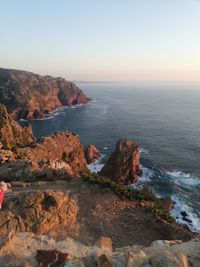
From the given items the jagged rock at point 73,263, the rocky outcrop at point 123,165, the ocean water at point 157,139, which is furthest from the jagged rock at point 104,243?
the rocky outcrop at point 123,165

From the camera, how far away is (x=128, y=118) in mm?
142250

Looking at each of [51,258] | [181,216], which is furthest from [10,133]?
[51,258]

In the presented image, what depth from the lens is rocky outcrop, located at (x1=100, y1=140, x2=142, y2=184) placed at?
227 feet

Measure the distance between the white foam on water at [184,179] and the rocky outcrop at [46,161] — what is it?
21.8 metres

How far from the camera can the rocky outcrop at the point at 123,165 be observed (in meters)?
69.2

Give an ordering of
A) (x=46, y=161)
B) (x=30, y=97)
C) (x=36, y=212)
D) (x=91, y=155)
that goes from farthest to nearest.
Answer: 1. (x=30, y=97)
2. (x=91, y=155)
3. (x=46, y=161)
4. (x=36, y=212)

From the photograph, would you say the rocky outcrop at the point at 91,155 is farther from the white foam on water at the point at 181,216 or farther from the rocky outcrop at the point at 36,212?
the rocky outcrop at the point at 36,212

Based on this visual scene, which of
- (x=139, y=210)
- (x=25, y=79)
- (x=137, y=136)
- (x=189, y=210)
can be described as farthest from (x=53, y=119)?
(x=139, y=210)

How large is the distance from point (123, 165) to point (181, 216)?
66.6ft

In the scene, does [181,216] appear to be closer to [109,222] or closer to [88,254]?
[109,222]

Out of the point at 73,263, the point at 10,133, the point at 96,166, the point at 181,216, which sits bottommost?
the point at 96,166

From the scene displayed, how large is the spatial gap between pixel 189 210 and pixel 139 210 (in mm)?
32939

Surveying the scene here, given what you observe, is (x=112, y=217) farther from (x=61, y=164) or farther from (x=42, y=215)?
(x=61, y=164)

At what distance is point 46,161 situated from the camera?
40.0 meters
